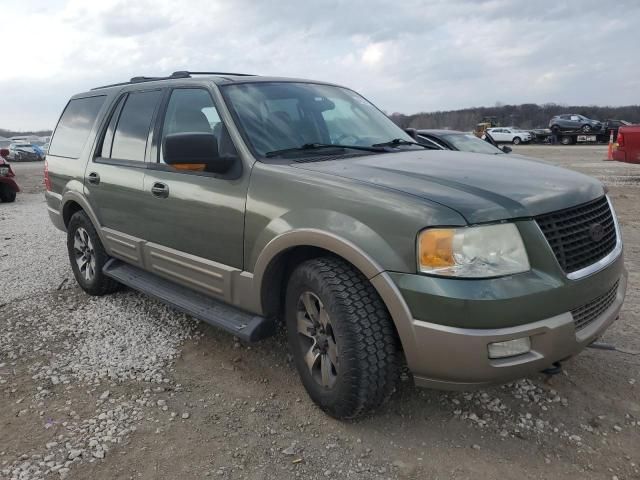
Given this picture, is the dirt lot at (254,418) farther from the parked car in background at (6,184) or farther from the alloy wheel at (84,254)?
the parked car in background at (6,184)

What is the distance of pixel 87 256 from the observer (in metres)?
4.94

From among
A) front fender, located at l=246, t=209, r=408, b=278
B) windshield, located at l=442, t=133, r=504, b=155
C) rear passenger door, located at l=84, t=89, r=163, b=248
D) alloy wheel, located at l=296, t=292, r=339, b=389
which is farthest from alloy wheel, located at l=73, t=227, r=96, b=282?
windshield, located at l=442, t=133, r=504, b=155

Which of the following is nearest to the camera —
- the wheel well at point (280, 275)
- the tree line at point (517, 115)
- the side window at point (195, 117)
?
the wheel well at point (280, 275)

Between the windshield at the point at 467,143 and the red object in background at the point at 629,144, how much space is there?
A: 15.2 ft

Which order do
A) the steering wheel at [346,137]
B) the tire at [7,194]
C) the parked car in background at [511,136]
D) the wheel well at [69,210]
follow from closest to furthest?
the steering wheel at [346,137]
the wheel well at [69,210]
the tire at [7,194]
the parked car in background at [511,136]

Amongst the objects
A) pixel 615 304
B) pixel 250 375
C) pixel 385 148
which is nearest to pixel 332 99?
pixel 385 148

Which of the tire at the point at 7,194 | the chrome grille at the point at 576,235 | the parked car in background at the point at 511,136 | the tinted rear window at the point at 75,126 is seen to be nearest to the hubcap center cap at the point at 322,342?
the chrome grille at the point at 576,235

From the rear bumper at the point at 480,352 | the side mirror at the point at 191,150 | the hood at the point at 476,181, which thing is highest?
the side mirror at the point at 191,150

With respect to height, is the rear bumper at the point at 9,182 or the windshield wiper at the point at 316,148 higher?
the windshield wiper at the point at 316,148

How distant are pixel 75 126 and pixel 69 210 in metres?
0.79

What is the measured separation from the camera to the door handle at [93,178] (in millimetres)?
4402

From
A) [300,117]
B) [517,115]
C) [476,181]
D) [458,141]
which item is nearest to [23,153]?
[458,141]

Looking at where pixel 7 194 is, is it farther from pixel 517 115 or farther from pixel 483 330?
pixel 517 115

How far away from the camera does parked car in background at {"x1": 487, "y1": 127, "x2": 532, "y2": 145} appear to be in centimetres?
4006
